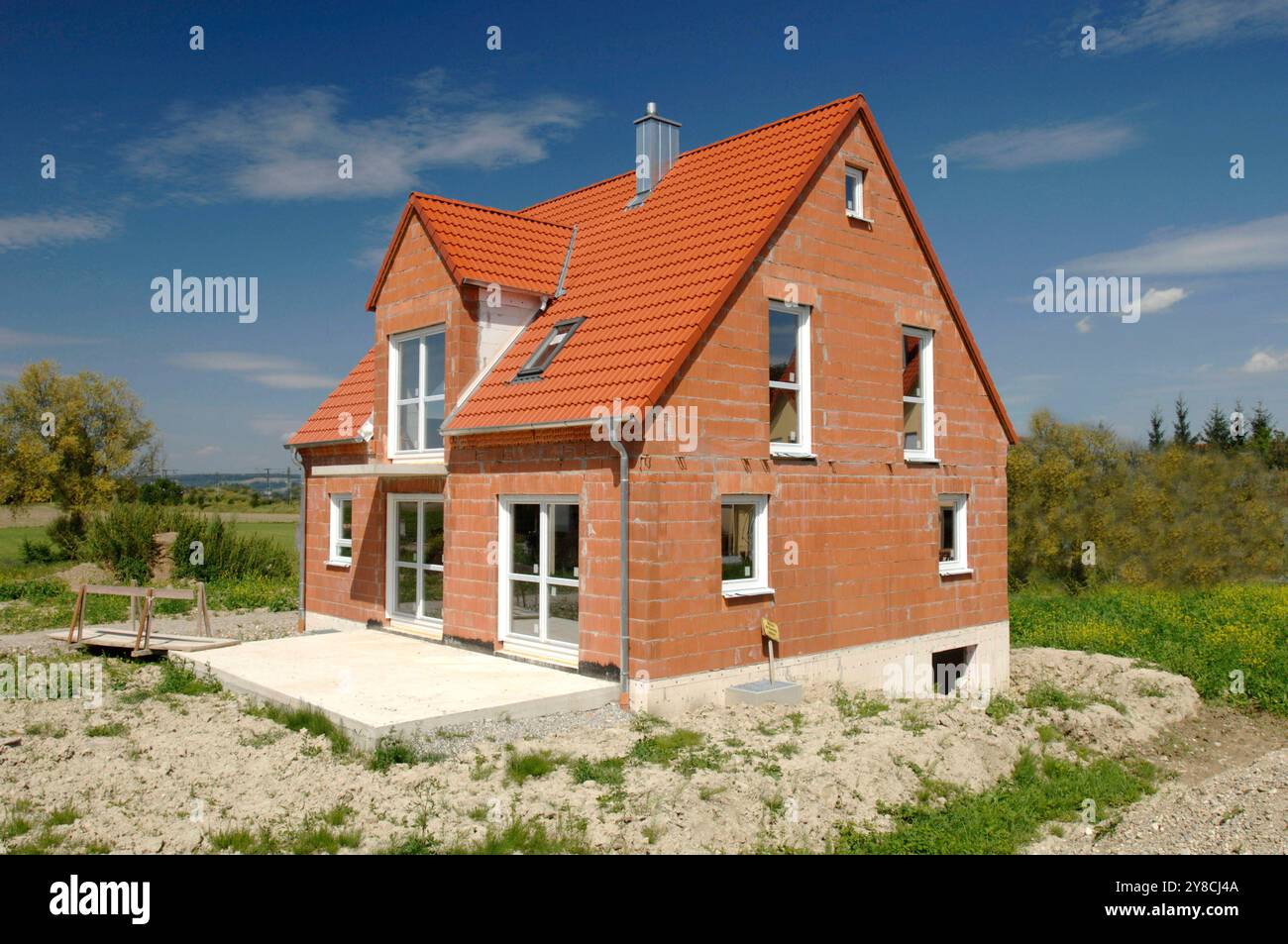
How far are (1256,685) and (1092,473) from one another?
51.5 ft

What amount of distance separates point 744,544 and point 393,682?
4627 mm

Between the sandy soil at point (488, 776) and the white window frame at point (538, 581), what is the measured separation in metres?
1.71

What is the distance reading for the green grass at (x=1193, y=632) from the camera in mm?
15438

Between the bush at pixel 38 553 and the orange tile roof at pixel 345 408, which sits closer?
the orange tile roof at pixel 345 408

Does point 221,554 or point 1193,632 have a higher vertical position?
point 221,554

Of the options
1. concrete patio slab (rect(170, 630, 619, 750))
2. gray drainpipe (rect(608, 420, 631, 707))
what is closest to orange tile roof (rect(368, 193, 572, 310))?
gray drainpipe (rect(608, 420, 631, 707))

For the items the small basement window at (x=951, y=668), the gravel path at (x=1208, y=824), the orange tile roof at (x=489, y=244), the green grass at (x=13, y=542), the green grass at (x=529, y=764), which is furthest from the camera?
the green grass at (x=13, y=542)

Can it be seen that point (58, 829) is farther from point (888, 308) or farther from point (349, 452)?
point (888, 308)

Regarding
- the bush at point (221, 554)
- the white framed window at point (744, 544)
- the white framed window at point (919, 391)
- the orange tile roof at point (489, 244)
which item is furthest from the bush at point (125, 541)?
the white framed window at point (919, 391)

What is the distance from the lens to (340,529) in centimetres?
1697

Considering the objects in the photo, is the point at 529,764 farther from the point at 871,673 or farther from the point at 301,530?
the point at 301,530

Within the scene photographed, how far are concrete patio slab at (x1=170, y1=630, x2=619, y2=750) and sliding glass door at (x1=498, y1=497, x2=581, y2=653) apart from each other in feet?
1.64

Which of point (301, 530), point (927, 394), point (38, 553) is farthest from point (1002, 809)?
point (38, 553)

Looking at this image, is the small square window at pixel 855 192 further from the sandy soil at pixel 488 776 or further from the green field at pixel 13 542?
the green field at pixel 13 542
